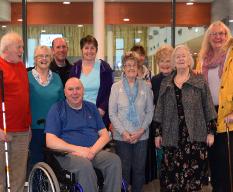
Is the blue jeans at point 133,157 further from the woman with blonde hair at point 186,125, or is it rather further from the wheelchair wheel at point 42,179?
the wheelchair wheel at point 42,179

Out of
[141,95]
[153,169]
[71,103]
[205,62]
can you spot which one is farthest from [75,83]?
[153,169]

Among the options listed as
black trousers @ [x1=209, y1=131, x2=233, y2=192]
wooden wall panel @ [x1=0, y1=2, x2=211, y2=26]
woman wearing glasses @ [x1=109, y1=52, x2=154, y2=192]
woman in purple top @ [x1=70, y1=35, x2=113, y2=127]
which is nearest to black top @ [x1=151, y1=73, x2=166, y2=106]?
woman wearing glasses @ [x1=109, y1=52, x2=154, y2=192]

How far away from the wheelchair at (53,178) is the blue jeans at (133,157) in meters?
0.44

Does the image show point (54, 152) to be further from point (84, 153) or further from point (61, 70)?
point (61, 70)

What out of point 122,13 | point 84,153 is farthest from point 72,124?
point 122,13

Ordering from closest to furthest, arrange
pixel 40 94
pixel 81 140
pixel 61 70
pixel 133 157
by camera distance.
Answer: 1. pixel 81 140
2. pixel 40 94
3. pixel 133 157
4. pixel 61 70

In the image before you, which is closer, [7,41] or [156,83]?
[7,41]

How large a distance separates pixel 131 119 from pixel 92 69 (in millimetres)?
615

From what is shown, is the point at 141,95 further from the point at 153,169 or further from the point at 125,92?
the point at 153,169

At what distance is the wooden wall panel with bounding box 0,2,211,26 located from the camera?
23.2 ft

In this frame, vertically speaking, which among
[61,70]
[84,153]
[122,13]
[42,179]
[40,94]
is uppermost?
[122,13]

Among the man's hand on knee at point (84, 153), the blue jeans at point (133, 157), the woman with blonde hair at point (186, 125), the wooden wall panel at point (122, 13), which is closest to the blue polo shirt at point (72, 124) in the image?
the man's hand on knee at point (84, 153)

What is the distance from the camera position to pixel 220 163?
3350mm

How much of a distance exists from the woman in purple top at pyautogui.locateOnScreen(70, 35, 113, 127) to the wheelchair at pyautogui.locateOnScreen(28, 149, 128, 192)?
80 cm
